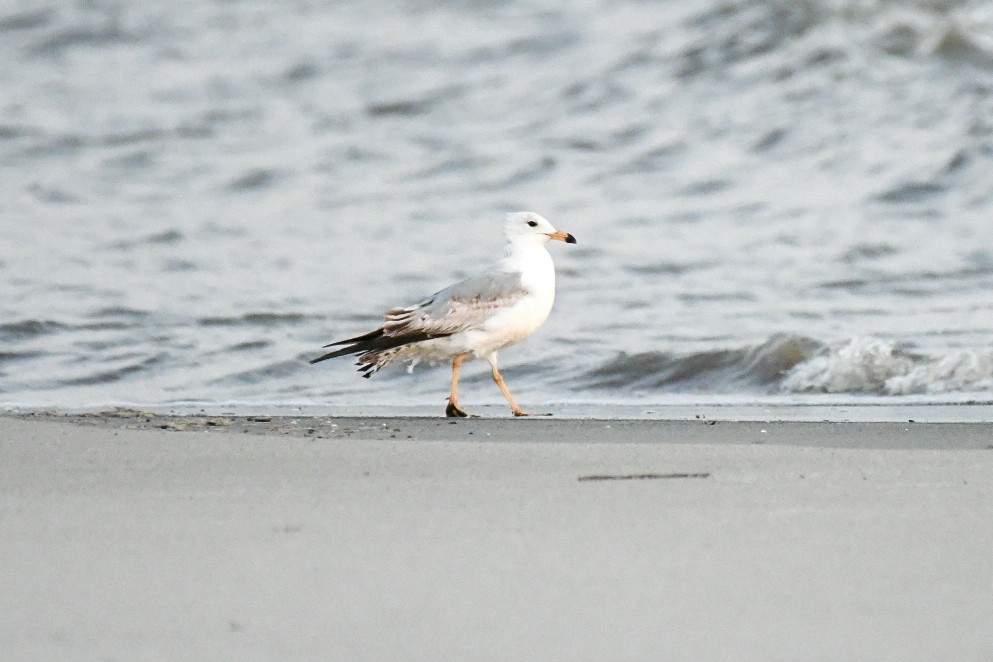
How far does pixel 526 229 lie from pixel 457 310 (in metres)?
0.67

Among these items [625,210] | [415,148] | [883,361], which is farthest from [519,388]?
[415,148]

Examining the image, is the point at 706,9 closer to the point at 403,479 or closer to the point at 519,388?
the point at 519,388

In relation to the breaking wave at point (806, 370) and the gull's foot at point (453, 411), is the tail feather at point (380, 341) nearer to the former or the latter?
the gull's foot at point (453, 411)

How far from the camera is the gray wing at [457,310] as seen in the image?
19.8 ft

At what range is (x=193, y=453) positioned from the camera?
414 cm

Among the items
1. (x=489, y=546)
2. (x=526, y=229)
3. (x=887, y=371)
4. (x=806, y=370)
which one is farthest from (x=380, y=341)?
(x=489, y=546)

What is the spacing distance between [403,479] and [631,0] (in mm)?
11949

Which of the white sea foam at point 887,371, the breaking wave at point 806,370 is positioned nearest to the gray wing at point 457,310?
the breaking wave at point 806,370

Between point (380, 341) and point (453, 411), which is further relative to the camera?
point (380, 341)

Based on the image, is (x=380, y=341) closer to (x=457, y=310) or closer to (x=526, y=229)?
(x=457, y=310)

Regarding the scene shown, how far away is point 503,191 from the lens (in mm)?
11219

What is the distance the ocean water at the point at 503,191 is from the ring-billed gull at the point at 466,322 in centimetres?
67

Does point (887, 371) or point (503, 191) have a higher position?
point (503, 191)

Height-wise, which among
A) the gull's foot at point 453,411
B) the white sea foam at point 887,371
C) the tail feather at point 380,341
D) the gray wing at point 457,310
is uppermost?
the gray wing at point 457,310
